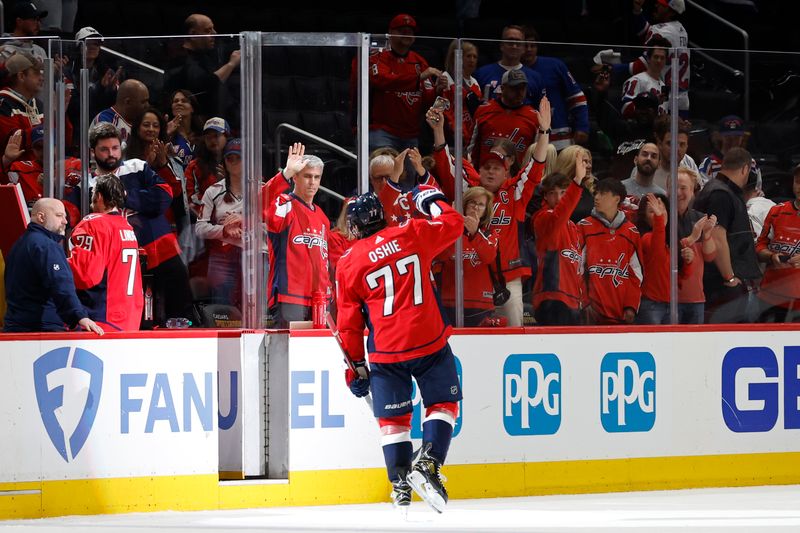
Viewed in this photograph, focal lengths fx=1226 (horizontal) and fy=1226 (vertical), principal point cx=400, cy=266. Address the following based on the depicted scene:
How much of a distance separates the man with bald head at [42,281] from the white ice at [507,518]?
35.0 inches

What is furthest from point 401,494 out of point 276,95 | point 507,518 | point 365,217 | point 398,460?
point 276,95


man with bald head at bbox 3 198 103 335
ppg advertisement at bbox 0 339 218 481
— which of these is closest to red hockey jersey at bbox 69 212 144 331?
man with bald head at bbox 3 198 103 335

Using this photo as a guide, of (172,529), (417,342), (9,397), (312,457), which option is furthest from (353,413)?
(9,397)

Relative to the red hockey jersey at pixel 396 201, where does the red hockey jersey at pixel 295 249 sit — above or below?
below

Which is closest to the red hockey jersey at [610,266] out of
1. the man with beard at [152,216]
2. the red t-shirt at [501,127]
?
the red t-shirt at [501,127]

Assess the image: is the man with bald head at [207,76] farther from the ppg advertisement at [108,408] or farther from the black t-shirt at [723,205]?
the black t-shirt at [723,205]

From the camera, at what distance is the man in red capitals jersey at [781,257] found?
6590 millimetres

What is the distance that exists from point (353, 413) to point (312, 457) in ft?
0.94

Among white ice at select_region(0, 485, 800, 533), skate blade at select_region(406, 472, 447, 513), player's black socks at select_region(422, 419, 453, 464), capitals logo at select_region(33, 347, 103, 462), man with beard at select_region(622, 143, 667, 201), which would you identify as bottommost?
white ice at select_region(0, 485, 800, 533)

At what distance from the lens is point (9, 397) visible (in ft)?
17.8

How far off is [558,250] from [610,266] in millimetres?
310

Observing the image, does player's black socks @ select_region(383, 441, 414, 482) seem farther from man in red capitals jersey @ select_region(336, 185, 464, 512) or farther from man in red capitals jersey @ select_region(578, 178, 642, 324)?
man in red capitals jersey @ select_region(578, 178, 642, 324)

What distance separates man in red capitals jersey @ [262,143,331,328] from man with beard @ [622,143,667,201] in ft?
5.30

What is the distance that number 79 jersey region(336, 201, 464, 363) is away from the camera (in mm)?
5320
